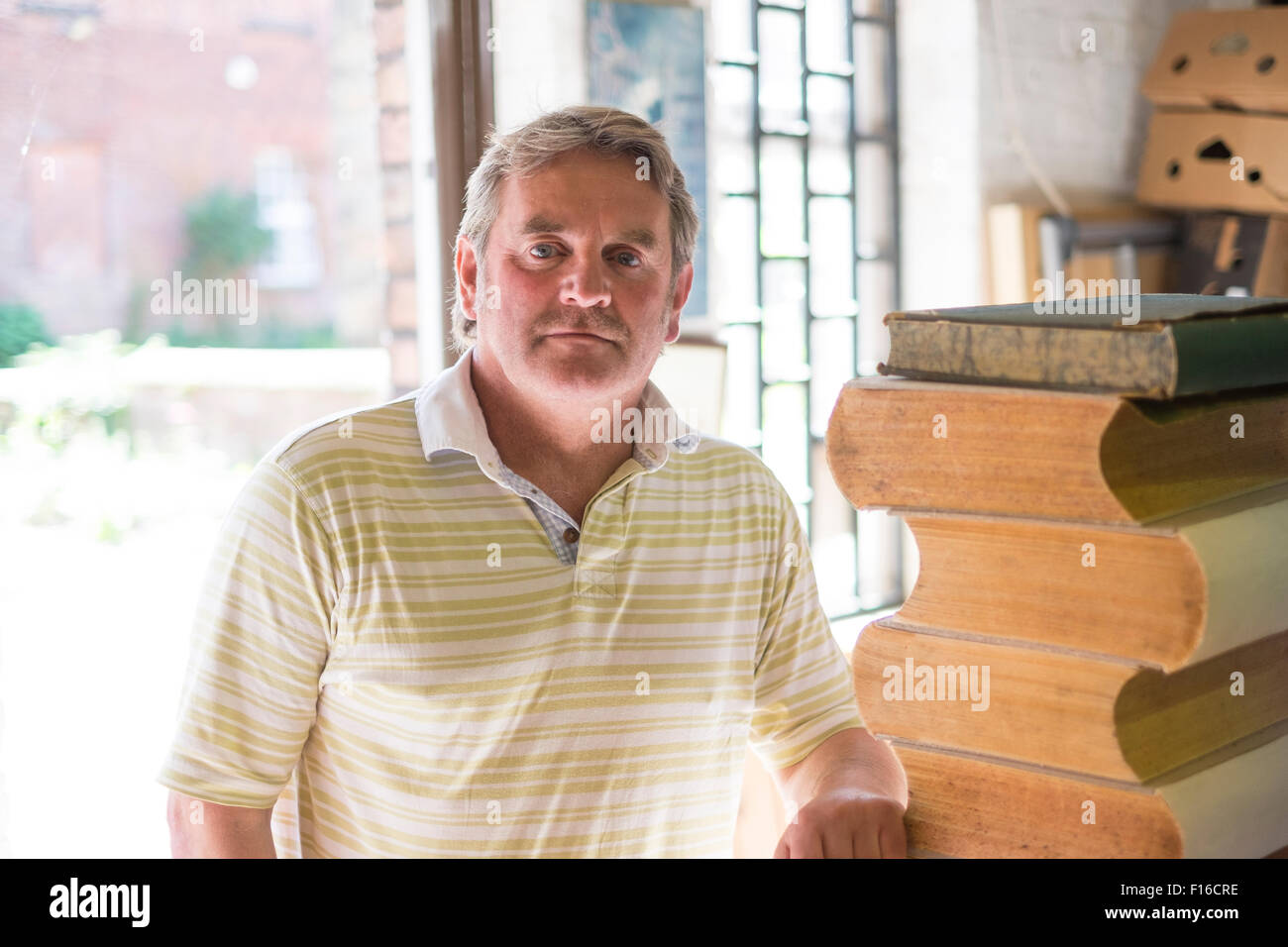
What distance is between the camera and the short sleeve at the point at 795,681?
4.69 ft

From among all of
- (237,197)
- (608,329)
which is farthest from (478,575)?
(237,197)

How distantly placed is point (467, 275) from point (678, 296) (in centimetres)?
24

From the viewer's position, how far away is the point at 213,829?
1226mm

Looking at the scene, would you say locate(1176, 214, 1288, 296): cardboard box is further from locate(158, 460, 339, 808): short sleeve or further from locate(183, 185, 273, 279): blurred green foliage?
locate(158, 460, 339, 808): short sleeve

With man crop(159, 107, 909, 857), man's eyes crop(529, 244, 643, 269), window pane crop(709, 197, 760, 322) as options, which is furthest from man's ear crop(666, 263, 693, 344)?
window pane crop(709, 197, 760, 322)

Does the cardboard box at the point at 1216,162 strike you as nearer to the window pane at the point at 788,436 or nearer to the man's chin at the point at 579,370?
the window pane at the point at 788,436

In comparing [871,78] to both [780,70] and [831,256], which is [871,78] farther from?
[831,256]

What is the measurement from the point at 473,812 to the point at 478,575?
22 centimetres

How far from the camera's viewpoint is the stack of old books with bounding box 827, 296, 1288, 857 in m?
0.73

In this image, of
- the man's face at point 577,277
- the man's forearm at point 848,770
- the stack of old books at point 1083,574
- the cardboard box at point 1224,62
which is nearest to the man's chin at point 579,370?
the man's face at point 577,277

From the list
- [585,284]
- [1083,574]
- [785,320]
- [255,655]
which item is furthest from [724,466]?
[785,320]

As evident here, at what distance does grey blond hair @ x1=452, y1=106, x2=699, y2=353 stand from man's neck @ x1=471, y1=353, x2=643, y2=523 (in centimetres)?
15

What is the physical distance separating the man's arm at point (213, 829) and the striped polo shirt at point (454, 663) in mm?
14

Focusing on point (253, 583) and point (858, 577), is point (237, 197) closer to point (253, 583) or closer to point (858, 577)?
point (253, 583)
